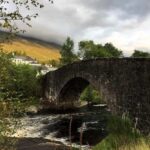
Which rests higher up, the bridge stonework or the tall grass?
the bridge stonework

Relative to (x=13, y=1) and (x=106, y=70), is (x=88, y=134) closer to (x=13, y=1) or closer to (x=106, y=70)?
(x=106, y=70)

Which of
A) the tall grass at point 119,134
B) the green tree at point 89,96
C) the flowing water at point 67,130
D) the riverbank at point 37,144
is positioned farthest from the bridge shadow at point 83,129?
the green tree at point 89,96

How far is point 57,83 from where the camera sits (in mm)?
69625

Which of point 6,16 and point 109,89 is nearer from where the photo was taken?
point 6,16

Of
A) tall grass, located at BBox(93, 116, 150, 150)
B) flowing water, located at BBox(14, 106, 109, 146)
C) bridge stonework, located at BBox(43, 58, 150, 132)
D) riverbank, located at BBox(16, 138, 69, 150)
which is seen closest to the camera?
tall grass, located at BBox(93, 116, 150, 150)

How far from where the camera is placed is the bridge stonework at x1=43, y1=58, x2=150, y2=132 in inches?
1350

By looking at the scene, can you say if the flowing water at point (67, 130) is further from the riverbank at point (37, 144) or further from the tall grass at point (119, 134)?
the tall grass at point (119, 134)

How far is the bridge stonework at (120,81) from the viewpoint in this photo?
34.3 meters

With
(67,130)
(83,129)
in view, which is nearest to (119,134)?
(83,129)

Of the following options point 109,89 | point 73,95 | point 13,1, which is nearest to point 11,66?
point 13,1

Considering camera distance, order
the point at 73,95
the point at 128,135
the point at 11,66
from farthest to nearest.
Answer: the point at 73,95, the point at 128,135, the point at 11,66

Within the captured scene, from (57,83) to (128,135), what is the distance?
5202 cm

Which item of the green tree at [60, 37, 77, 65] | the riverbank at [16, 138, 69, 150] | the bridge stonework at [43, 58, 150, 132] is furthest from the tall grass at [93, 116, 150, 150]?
the green tree at [60, 37, 77, 65]

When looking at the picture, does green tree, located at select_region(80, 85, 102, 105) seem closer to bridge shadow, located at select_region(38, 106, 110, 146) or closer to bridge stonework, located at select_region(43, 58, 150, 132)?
bridge stonework, located at select_region(43, 58, 150, 132)
